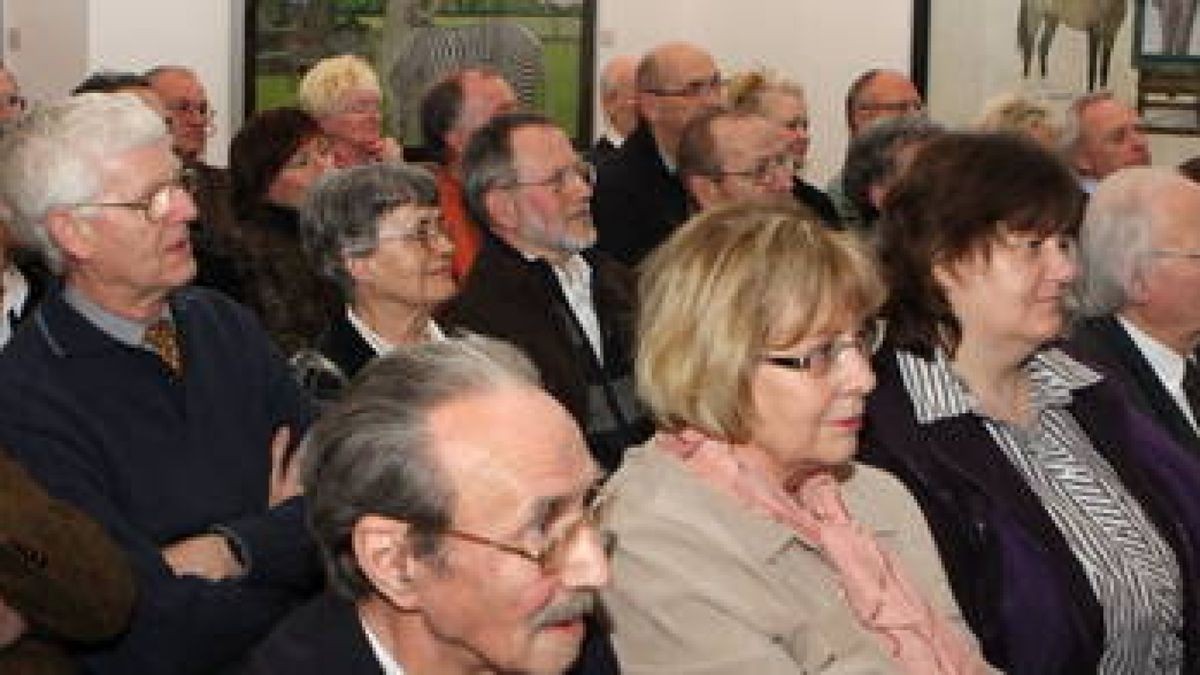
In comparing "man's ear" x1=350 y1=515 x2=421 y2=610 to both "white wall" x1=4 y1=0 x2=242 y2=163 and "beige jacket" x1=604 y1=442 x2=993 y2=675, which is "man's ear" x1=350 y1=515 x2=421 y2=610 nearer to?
"beige jacket" x1=604 y1=442 x2=993 y2=675

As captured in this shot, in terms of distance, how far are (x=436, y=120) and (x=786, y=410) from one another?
394 cm

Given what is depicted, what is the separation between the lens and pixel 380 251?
4293mm

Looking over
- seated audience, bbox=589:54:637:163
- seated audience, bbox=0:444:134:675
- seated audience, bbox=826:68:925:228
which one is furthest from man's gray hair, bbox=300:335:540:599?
seated audience, bbox=589:54:637:163

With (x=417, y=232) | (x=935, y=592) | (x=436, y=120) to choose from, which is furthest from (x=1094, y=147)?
(x=935, y=592)

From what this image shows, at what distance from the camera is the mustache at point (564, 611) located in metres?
2.05

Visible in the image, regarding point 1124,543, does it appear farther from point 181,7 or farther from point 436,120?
point 181,7

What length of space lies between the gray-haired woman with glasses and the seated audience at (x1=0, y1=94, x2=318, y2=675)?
104cm

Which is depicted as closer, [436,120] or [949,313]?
[949,313]

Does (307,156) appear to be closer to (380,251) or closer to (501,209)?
(501,209)

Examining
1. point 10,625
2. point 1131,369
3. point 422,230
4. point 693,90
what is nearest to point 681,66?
point 693,90

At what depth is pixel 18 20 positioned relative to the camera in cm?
782

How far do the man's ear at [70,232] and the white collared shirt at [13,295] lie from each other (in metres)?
1.02

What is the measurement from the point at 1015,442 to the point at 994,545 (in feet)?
0.77

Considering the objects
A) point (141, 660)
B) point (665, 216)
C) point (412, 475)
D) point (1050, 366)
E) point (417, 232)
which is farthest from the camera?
point (665, 216)
